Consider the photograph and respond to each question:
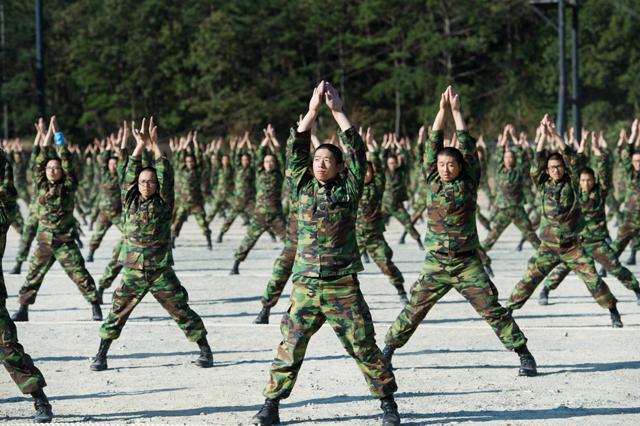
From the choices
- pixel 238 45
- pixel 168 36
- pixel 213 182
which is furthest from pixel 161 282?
pixel 168 36

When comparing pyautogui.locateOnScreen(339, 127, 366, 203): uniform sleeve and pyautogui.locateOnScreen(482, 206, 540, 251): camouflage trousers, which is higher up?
pyautogui.locateOnScreen(339, 127, 366, 203): uniform sleeve

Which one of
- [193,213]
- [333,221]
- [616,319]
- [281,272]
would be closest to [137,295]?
[281,272]

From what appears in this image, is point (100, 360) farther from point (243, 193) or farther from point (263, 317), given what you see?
point (243, 193)

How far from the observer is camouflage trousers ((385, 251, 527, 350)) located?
8.09 meters

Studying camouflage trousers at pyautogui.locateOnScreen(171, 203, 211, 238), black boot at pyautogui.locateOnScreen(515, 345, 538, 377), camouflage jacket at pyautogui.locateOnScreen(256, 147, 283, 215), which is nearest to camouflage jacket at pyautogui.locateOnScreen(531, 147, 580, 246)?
black boot at pyautogui.locateOnScreen(515, 345, 538, 377)

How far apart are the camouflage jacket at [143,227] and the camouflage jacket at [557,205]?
3624 mm

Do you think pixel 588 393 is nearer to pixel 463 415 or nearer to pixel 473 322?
pixel 463 415

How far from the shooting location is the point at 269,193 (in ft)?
49.4

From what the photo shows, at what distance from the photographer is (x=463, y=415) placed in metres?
7.32

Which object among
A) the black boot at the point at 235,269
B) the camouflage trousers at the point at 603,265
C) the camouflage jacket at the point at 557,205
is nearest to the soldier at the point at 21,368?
the camouflage jacket at the point at 557,205

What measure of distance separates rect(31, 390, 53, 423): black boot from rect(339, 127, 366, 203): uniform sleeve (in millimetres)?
2532

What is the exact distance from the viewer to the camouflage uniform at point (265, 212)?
14664 mm

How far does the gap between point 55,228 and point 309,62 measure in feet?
162

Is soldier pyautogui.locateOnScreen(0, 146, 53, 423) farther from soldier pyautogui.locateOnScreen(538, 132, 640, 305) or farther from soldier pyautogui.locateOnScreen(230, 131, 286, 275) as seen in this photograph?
soldier pyautogui.locateOnScreen(230, 131, 286, 275)
